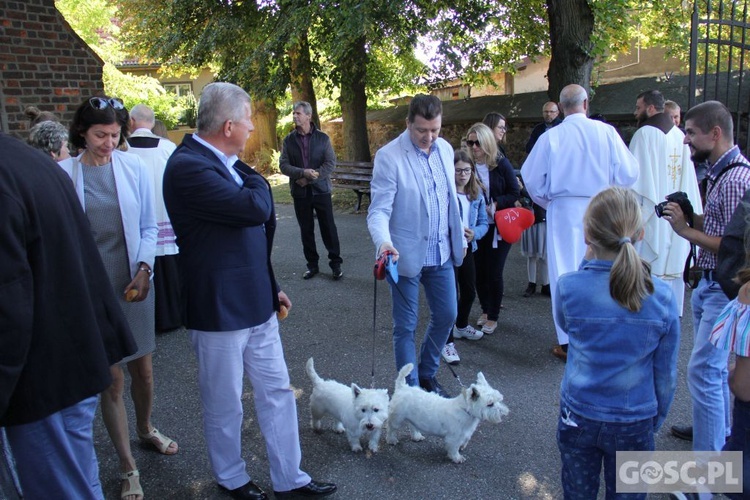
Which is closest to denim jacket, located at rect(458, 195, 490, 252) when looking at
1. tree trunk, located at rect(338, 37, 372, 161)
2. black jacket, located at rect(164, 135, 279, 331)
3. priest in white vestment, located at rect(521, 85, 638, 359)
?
priest in white vestment, located at rect(521, 85, 638, 359)

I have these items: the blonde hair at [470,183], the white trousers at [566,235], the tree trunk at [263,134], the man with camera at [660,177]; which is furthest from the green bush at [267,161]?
the white trousers at [566,235]

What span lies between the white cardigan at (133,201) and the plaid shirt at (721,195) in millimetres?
2875

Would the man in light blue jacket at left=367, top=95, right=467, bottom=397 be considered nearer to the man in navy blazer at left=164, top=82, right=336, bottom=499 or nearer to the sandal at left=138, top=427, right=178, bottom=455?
the man in navy blazer at left=164, top=82, right=336, bottom=499

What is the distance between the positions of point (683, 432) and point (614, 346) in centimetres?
179

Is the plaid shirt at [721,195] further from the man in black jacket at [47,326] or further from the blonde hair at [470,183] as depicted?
the man in black jacket at [47,326]

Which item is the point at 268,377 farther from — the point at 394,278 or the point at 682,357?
the point at 682,357

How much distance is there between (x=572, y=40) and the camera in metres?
7.67

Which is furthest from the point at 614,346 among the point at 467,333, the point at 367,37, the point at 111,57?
the point at 111,57

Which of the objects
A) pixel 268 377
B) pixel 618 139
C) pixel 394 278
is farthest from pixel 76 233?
pixel 618 139

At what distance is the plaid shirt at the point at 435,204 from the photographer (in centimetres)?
371

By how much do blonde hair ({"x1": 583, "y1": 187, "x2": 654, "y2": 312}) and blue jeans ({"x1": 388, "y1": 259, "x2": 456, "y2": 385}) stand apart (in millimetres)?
1592

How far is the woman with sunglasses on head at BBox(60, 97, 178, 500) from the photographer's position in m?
3.03

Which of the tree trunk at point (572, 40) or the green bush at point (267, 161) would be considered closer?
the tree trunk at point (572, 40)

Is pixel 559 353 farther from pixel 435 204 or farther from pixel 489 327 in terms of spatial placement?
pixel 435 204
